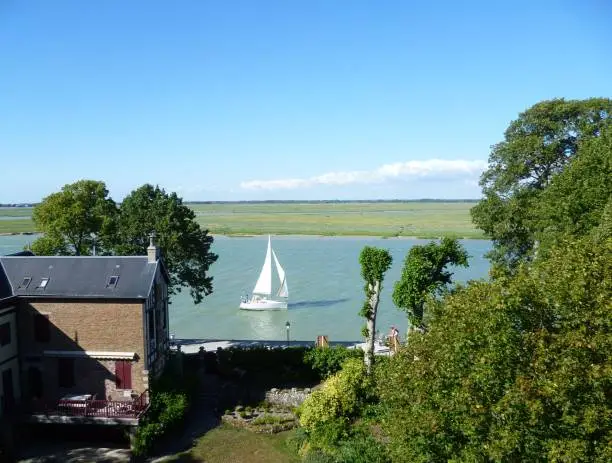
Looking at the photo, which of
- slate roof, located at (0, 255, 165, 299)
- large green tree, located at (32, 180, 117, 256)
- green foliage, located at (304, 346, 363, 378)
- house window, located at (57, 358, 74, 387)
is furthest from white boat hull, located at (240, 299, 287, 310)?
house window, located at (57, 358, 74, 387)

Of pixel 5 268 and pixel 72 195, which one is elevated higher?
pixel 72 195

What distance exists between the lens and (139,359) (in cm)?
2680

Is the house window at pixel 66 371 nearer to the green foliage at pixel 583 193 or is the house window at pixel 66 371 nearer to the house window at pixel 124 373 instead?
the house window at pixel 124 373

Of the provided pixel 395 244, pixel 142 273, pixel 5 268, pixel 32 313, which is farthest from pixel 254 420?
pixel 395 244

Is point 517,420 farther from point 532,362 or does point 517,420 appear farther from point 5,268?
point 5,268

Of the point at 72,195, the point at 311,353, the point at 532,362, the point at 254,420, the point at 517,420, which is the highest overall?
the point at 72,195

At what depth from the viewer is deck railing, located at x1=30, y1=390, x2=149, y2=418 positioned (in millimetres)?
24984

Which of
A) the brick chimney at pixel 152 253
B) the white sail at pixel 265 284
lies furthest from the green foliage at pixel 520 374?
the white sail at pixel 265 284

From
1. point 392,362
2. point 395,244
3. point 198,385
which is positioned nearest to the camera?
point 392,362

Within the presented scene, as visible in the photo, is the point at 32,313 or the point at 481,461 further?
the point at 32,313

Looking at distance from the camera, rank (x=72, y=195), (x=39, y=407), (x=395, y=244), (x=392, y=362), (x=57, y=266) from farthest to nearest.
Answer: (x=395, y=244) < (x=72, y=195) < (x=57, y=266) < (x=39, y=407) < (x=392, y=362)

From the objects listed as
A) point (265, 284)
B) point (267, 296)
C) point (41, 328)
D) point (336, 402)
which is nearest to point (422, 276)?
point (336, 402)

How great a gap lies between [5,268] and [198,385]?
40.4 feet

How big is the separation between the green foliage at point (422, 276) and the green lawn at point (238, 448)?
28.6 feet
